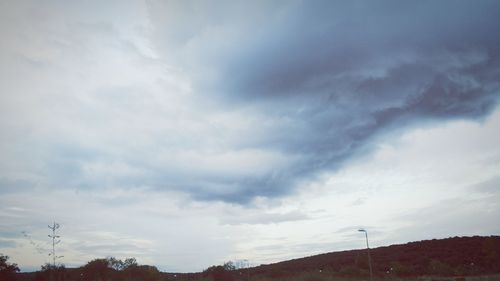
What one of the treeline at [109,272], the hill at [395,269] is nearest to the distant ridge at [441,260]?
the hill at [395,269]

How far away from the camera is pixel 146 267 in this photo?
304 feet

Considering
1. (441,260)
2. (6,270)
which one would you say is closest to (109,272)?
(6,270)

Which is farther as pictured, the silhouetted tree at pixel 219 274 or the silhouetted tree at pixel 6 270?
the silhouetted tree at pixel 219 274

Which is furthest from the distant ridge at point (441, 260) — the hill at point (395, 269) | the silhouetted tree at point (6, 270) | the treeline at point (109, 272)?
the silhouetted tree at point (6, 270)

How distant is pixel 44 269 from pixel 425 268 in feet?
273

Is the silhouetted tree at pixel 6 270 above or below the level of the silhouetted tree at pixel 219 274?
above

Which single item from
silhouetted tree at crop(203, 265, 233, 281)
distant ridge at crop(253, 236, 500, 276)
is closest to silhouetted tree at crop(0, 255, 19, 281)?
silhouetted tree at crop(203, 265, 233, 281)

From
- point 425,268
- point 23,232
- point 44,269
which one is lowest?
point 425,268

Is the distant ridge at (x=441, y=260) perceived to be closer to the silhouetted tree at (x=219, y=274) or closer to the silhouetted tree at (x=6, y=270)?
the silhouetted tree at (x=219, y=274)

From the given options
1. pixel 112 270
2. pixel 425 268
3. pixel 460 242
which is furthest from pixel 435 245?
pixel 112 270

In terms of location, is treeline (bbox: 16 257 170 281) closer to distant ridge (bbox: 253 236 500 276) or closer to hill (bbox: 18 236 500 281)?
hill (bbox: 18 236 500 281)

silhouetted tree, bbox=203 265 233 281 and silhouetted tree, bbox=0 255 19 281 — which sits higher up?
silhouetted tree, bbox=0 255 19 281

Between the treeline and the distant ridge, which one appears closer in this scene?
the distant ridge

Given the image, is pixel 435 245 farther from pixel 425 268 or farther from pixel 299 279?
pixel 299 279
